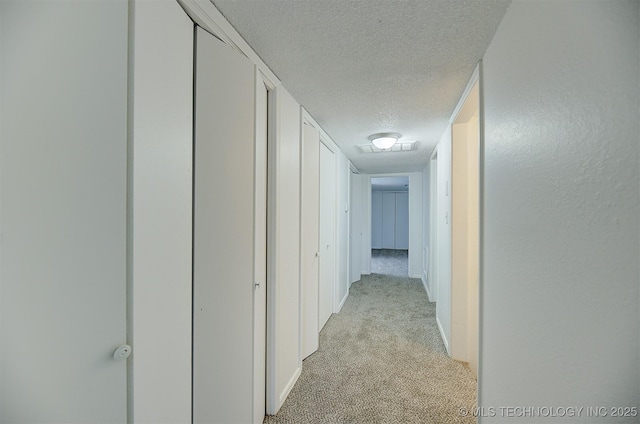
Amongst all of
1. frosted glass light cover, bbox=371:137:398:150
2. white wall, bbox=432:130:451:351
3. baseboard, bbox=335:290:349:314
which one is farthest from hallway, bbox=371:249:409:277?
frosted glass light cover, bbox=371:137:398:150

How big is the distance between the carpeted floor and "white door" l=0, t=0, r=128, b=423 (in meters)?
1.42

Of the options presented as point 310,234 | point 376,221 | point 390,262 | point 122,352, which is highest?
point 310,234

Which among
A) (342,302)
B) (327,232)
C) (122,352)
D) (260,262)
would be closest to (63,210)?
(122,352)

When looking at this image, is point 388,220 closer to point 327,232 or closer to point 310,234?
point 327,232

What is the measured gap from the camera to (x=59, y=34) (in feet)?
2.14

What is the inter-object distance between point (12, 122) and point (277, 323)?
1.58 m

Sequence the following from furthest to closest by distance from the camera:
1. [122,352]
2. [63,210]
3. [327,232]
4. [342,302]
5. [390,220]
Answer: [390,220]
[342,302]
[327,232]
[122,352]
[63,210]

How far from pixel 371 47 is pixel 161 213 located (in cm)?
131

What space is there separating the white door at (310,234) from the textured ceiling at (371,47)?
0.37 m

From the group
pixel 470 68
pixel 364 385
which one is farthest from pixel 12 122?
pixel 364 385

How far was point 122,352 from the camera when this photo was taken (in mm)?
752

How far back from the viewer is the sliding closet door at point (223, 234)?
1.10 m

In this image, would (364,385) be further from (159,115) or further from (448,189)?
(159,115)

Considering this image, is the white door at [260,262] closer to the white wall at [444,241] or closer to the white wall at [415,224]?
the white wall at [444,241]
